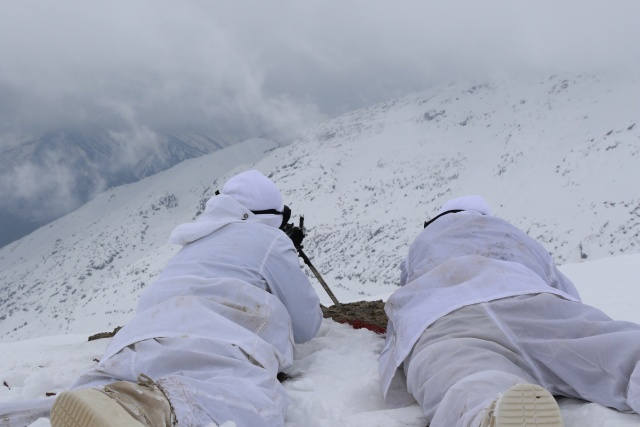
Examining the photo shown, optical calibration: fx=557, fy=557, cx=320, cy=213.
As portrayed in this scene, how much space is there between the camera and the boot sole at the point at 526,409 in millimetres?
1621

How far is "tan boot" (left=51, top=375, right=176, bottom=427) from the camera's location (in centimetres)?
156

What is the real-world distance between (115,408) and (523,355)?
1658 mm

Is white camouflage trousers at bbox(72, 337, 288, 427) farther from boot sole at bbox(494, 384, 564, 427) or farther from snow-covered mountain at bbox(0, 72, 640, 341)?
snow-covered mountain at bbox(0, 72, 640, 341)

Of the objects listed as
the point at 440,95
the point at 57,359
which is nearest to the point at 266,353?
the point at 57,359

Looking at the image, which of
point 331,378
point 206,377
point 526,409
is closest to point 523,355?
point 526,409

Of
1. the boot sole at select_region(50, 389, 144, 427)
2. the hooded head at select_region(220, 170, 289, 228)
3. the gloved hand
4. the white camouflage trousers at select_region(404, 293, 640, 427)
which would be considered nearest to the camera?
the boot sole at select_region(50, 389, 144, 427)

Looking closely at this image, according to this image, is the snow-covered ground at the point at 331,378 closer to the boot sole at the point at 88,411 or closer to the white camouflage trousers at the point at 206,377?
the white camouflage trousers at the point at 206,377

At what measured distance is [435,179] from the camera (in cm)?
6875

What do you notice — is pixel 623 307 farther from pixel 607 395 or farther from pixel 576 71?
pixel 576 71

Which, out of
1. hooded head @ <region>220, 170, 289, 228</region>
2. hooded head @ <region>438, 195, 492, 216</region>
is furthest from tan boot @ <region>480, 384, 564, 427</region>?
hooded head @ <region>438, 195, 492, 216</region>

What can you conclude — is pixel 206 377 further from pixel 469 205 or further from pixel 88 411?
pixel 469 205

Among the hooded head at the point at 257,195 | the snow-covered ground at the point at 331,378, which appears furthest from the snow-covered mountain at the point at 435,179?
the hooded head at the point at 257,195

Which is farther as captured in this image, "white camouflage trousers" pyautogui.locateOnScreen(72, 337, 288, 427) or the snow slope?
the snow slope

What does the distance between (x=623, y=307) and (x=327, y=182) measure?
72611mm
